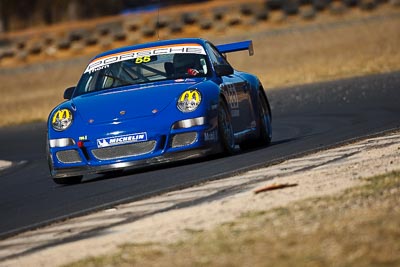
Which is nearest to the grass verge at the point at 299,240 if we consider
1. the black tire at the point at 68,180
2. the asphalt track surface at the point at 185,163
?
the asphalt track surface at the point at 185,163

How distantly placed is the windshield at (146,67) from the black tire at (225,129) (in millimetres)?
532

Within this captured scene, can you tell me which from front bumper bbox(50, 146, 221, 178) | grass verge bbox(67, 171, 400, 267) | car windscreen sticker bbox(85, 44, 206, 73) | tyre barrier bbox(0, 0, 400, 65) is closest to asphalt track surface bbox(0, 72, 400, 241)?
front bumper bbox(50, 146, 221, 178)

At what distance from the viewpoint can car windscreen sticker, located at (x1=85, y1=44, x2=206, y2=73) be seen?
39.5 ft

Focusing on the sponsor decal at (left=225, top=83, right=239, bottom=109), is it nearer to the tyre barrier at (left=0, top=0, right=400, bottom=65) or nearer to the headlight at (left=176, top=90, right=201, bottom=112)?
the headlight at (left=176, top=90, right=201, bottom=112)

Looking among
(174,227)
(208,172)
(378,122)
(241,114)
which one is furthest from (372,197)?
(378,122)

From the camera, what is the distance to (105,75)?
12.0 metres

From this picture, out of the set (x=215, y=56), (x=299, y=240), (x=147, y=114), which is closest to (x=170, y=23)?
(x=215, y=56)

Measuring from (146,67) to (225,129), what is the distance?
3.91ft

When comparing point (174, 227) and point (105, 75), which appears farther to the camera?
point (105, 75)

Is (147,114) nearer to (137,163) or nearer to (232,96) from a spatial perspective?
(137,163)

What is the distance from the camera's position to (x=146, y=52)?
12109mm

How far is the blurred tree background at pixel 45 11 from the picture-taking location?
52031 mm

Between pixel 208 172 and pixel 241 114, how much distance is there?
7.40 ft

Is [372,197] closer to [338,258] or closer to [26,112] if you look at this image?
[338,258]
